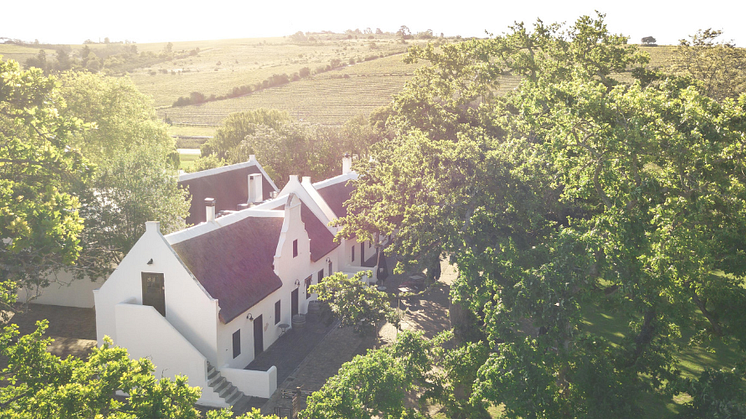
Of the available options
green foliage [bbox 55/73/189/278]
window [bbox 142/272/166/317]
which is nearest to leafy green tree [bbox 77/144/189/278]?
green foliage [bbox 55/73/189/278]

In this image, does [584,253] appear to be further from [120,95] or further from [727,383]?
[120,95]

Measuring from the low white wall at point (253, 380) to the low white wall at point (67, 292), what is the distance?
1288 centimetres

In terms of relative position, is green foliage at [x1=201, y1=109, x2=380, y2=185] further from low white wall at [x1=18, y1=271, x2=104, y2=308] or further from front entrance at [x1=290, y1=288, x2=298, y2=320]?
front entrance at [x1=290, y1=288, x2=298, y2=320]

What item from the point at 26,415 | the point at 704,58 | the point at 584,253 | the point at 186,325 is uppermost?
the point at 704,58

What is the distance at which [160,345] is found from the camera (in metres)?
23.5

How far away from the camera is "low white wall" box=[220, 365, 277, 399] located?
2317 cm

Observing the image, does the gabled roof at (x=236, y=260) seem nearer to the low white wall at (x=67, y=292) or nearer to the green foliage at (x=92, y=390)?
the low white wall at (x=67, y=292)

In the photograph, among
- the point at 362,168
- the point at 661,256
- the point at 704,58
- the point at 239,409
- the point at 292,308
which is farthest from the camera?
the point at 704,58

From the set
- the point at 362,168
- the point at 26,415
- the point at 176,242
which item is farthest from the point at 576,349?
the point at 362,168

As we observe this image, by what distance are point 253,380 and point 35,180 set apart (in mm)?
14733

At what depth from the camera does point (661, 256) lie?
15234 millimetres

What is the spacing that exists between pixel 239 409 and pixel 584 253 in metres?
14.8

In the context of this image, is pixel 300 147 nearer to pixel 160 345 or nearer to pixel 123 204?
pixel 123 204

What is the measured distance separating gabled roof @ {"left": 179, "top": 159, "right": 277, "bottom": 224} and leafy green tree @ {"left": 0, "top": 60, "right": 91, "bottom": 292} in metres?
13.3
